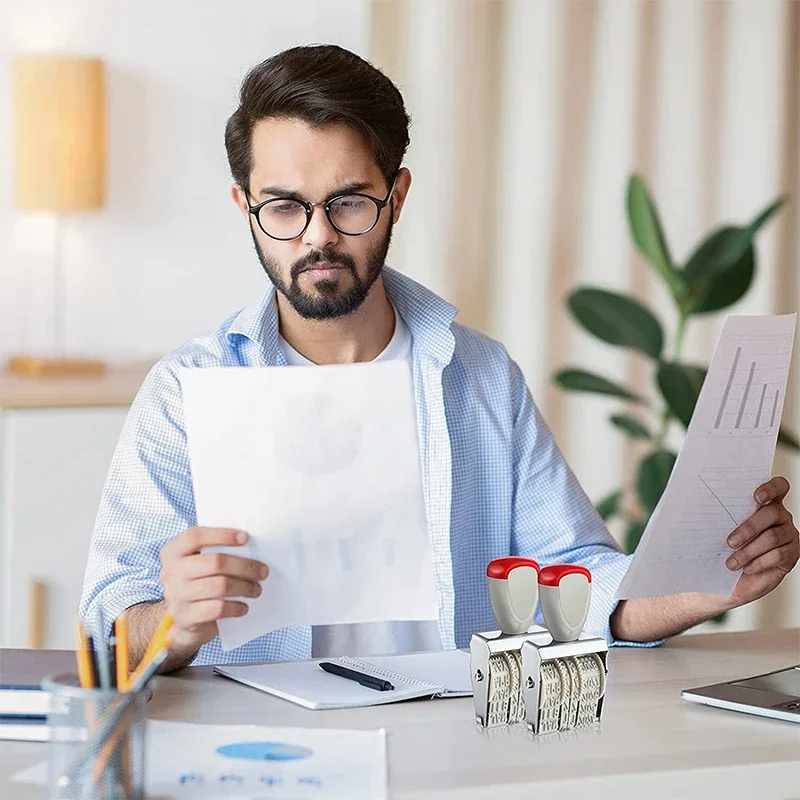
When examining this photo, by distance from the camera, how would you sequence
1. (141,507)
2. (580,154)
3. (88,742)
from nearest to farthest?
1. (88,742)
2. (141,507)
3. (580,154)

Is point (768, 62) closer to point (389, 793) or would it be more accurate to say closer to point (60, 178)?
point (60, 178)

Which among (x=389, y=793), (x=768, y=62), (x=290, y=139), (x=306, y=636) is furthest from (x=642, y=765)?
(x=768, y=62)

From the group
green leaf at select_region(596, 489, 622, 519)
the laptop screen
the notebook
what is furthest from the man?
green leaf at select_region(596, 489, 622, 519)

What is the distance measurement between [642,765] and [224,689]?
43cm

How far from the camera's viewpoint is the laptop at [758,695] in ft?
3.93

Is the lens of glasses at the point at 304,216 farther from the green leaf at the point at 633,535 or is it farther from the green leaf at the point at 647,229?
the green leaf at the point at 633,535

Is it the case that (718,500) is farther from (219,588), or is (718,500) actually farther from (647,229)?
(647,229)

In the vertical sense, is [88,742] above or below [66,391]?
below

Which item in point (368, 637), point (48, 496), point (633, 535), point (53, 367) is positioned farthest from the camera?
point (633, 535)

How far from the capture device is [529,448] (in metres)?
1.78

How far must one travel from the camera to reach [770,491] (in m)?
1.36

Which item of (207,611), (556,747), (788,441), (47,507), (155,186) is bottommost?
(556,747)

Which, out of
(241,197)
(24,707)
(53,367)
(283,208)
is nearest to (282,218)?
(283,208)

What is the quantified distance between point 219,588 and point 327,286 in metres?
0.54
